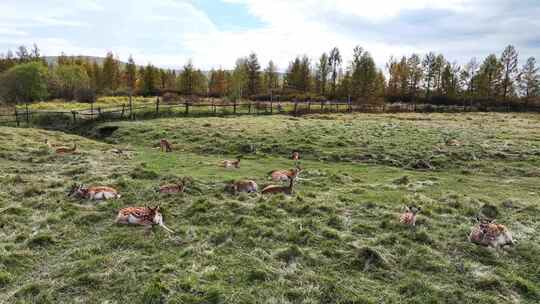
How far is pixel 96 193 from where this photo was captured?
1024 centimetres

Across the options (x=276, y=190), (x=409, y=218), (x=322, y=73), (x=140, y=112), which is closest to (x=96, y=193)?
(x=276, y=190)

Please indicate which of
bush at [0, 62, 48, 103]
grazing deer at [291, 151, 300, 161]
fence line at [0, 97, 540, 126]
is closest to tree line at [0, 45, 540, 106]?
bush at [0, 62, 48, 103]

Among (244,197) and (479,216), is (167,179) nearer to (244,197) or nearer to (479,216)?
(244,197)

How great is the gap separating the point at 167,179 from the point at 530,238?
34.6 ft

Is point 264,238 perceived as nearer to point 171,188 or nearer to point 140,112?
point 171,188

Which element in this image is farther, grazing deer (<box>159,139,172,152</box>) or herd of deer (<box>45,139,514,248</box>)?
grazing deer (<box>159,139,172,152</box>)

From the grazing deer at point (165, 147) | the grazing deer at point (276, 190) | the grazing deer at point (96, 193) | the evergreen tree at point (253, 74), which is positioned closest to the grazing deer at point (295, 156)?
the grazing deer at point (165, 147)

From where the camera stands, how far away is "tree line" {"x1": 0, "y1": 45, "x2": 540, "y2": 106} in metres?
58.2

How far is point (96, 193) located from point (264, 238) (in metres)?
5.52

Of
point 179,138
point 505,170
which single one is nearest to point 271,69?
point 179,138

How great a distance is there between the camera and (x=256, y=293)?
5828mm

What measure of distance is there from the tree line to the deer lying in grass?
48593mm

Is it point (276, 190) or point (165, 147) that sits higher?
point (165, 147)

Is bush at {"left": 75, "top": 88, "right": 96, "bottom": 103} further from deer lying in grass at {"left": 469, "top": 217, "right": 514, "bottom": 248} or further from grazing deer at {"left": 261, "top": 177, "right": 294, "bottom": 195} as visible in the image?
deer lying in grass at {"left": 469, "top": 217, "right": 514, "bottom": 248}
